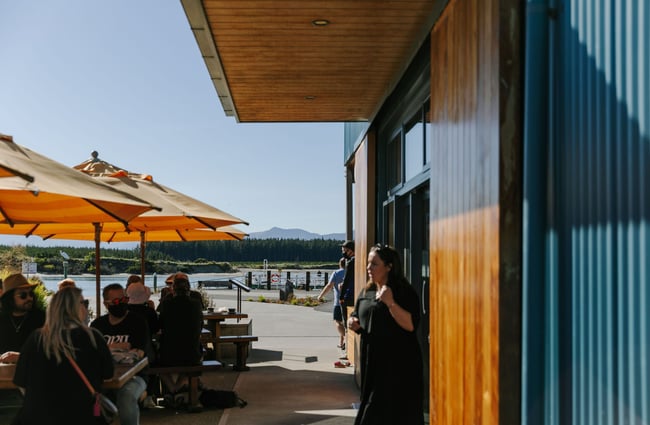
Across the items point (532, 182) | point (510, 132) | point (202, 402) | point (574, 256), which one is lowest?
point (202, 402)

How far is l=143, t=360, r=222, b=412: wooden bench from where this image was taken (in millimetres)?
8352

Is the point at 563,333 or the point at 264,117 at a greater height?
the point at 264,117

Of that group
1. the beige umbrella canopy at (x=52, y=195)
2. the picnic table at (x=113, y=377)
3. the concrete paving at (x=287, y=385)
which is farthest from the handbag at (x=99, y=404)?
the concrete paving at (x=287, y=385)

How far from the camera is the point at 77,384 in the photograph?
483cm

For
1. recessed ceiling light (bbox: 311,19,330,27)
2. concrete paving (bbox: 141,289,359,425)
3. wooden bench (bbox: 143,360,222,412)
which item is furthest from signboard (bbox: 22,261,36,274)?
recessed ceiling light (bbox: 311,19,330,27)

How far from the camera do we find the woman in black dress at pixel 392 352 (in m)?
5.55

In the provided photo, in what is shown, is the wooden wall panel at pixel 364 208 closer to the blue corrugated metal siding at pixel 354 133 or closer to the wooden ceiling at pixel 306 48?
the blue corrugated metal siding at pixel 354 133

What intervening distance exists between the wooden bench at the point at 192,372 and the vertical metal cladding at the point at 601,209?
5843 mm

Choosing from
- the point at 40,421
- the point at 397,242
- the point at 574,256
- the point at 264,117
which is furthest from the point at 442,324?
the point at 264,117

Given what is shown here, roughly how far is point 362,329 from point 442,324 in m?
0.82

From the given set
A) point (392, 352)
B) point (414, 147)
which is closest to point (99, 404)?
point (392, 352)

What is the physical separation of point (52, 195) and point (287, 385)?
5555mm

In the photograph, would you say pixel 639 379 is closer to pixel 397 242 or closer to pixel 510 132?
pixel 510 132

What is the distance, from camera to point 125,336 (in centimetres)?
688
